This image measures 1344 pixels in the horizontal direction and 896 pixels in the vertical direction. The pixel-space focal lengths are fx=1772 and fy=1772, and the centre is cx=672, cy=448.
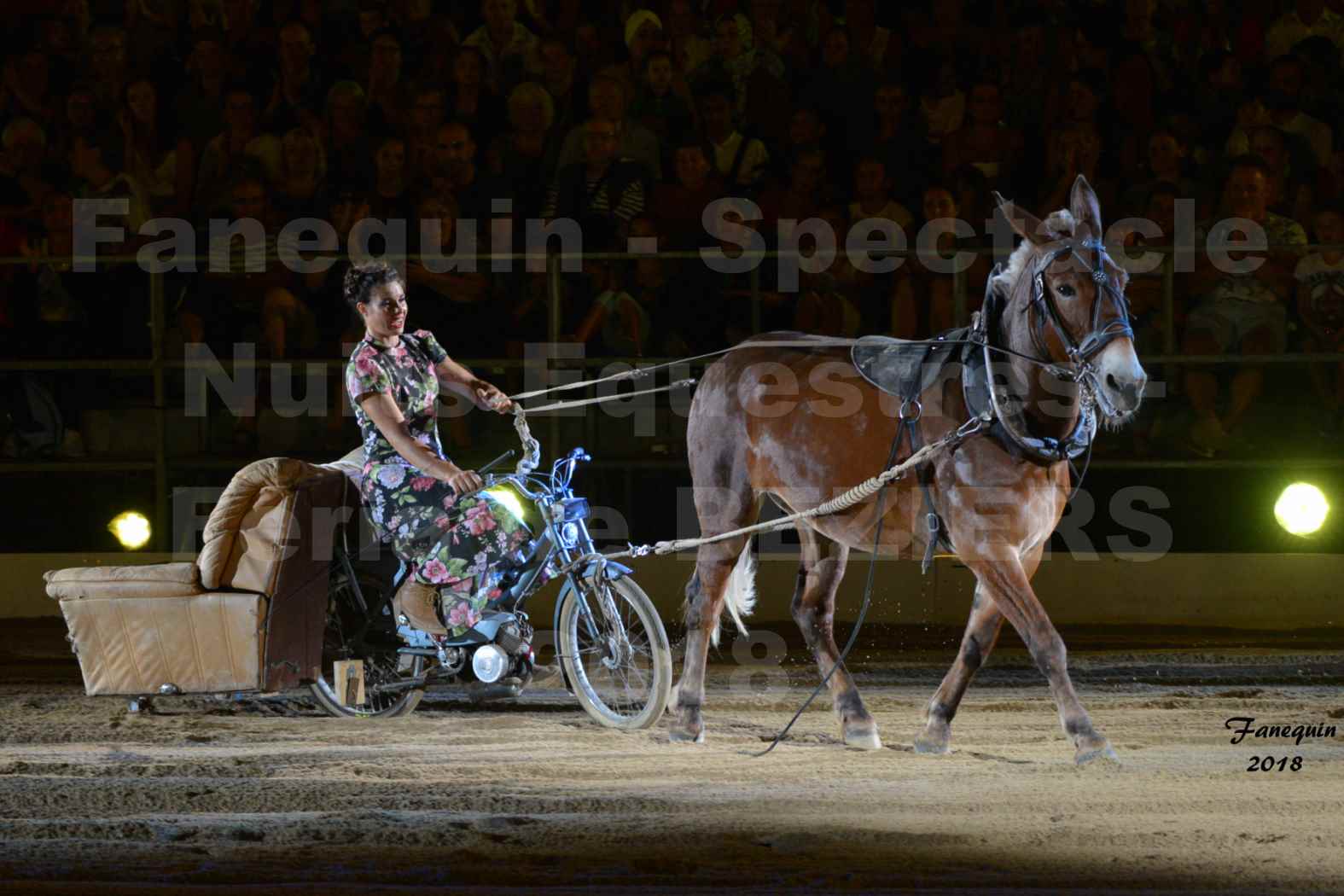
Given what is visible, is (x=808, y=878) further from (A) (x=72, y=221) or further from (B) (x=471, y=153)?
(A) (x=72, y=221)

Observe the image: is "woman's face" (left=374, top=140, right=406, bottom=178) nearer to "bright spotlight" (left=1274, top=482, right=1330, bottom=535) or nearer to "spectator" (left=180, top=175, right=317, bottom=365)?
"spectator" (left=180, top=175, right=317, bottom=365)

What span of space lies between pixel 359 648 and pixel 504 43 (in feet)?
17.6

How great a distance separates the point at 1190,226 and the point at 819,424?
3.96 meters

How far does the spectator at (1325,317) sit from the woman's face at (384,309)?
522cm

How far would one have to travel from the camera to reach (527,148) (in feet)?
33.8

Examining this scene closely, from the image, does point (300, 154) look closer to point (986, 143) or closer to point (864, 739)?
point (986, 143)

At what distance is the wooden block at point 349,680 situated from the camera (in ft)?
21.9

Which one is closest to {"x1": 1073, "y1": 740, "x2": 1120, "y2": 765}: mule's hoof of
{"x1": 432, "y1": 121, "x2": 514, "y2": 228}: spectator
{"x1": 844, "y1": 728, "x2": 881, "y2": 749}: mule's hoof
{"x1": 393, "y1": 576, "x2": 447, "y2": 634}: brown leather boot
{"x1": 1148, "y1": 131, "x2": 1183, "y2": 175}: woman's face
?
{"x1": 844, "y1": 728, "x2": 881, "y2": 749}: mule's hoof

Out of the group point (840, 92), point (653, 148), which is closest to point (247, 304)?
point (653, 148)

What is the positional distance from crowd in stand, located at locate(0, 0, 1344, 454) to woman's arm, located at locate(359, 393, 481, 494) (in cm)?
337

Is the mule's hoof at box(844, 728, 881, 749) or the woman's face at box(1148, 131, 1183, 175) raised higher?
the woman's face at box(1148, 131, 1183, 175)

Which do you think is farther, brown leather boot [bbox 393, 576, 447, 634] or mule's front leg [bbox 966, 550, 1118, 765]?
brown leather boot [bbox 393, 576, 447, 634]

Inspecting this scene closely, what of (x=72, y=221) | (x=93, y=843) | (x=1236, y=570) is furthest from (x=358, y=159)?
(x=93, y=843)

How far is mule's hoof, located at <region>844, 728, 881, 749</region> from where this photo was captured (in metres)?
6.28
